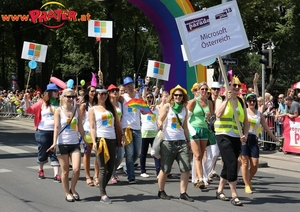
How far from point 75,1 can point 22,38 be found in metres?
20.8

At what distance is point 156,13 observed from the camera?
53.1 feet

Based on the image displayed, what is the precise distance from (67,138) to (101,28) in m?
6.92

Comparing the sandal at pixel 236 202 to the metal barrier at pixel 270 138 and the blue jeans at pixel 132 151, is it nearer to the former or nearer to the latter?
the blue jeans at pixel 132 151

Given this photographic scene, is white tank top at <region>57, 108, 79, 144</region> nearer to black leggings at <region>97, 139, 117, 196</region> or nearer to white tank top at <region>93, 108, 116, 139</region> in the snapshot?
white tank top at <region>93, 108, 116, 139</region>

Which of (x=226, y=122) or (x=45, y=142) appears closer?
(x=226, y=122)

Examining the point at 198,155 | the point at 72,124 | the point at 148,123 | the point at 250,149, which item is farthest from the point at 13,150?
the point at 250,149

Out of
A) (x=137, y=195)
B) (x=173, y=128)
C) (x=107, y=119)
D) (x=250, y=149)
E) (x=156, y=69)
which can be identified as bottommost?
(x=137, y=195)

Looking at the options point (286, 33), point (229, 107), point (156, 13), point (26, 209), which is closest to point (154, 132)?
point (229, 107)

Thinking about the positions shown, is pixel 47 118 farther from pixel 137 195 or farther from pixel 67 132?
pixel 137 195

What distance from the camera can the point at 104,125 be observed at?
7.73m

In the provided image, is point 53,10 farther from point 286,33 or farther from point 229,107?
point 229,107

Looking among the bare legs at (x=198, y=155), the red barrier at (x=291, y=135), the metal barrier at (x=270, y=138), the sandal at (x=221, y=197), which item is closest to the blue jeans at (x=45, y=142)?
the bare legs at (x=198, y=155)

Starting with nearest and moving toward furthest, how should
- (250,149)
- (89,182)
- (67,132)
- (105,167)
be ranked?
1. (105,167)
2. (67,132)
3. (250,149)
4. (89,182)

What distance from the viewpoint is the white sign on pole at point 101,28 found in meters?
14.0
